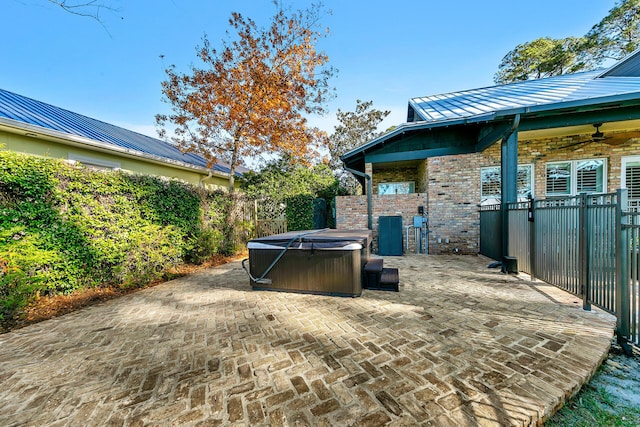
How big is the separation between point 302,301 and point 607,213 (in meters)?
3.59

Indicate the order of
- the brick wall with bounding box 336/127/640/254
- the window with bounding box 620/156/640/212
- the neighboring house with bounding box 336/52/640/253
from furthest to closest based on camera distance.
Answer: the brick wall with bounding box 336/127/640/254, the window with bounding box 620/156/640/212, the neighboring house with bounding box 336/52/640/253

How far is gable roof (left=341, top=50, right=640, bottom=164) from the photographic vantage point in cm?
457

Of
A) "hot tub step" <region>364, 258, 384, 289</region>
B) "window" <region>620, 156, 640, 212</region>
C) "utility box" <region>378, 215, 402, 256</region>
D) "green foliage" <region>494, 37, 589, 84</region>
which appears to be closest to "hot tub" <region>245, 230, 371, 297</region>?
"hot tub step" <region>364, 258, 384, 289</region>

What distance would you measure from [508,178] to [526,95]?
12.1ft

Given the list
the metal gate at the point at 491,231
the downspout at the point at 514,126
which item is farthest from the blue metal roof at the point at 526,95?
the metal gate at the point at 491,231

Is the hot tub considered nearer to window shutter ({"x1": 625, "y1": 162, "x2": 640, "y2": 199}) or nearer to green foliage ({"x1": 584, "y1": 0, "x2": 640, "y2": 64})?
window shutter ({"x1": 625, "y1": 162, "x2": 640, "y2": 199})

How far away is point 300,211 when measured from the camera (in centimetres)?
860

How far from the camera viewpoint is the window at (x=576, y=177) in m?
6.64

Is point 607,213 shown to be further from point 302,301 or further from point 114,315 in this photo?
point 114,315

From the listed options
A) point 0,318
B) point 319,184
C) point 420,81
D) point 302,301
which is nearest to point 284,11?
point 319,184

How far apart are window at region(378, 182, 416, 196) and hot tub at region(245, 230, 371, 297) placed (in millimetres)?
6416

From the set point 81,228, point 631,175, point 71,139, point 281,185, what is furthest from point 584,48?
point 71,139

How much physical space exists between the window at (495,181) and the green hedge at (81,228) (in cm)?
815

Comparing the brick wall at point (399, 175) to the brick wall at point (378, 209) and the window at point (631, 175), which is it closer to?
the brick wall at point (378, 209)
